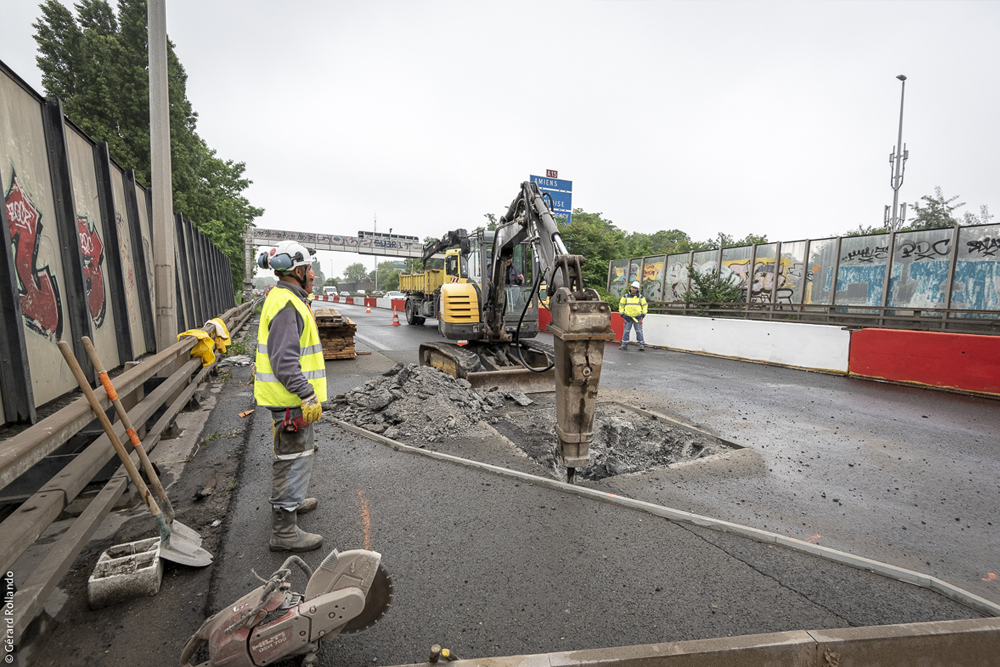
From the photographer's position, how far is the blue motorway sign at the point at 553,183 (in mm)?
19284

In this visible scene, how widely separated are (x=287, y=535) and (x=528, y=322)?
7.02 meters

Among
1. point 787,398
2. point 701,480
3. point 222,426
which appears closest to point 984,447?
point 787,398

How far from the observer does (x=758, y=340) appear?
38.9 ft

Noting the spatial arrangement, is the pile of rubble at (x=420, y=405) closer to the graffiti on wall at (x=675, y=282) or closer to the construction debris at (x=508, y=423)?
the construction debris at (x=508, y=423)

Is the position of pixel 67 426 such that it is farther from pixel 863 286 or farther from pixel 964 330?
pixel 863 286

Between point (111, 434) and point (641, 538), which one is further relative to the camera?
point (641, 538)

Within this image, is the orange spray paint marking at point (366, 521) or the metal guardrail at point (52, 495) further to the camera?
the orange spray paint marking at point (366, 521)

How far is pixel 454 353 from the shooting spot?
8688mm

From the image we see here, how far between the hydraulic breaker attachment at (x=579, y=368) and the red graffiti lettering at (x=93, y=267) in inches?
215

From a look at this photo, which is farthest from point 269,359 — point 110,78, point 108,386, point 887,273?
point 110,78

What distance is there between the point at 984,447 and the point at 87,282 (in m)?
10.6

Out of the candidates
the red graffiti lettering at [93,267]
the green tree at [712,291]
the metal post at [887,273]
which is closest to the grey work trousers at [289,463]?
the red graffiti lettering at [93,267]

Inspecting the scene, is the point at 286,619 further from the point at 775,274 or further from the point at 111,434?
the point at 775,274

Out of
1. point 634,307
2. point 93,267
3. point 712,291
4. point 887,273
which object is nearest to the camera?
point 93,267
